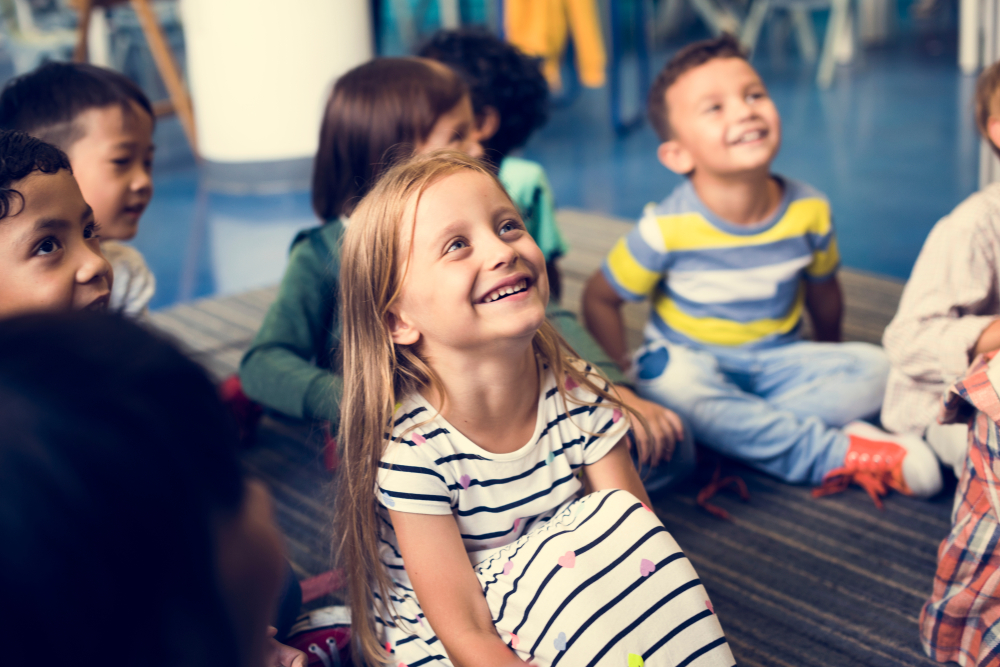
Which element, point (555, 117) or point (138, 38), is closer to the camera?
point (555, 117)

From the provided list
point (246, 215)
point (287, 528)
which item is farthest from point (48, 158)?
point (246, 215)

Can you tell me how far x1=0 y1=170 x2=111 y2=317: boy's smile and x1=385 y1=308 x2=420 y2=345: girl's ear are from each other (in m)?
0.29

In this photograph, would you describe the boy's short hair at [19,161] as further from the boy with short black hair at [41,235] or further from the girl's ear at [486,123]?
the girl's ear at [486,123]

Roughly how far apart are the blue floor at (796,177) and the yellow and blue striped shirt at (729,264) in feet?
2.36

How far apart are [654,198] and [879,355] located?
1536mm

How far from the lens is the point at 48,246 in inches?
34.7

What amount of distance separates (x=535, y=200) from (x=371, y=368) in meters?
0.77

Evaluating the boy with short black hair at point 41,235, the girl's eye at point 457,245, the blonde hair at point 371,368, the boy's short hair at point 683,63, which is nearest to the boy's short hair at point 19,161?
the boy with short black hair at point 41,235

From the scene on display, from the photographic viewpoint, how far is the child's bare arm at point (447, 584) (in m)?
0.79

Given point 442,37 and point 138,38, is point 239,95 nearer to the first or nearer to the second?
point 442,37

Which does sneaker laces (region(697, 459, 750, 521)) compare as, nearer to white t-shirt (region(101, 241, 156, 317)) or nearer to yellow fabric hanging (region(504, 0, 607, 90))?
white t-shirt (region(101, 241, 156, 317))

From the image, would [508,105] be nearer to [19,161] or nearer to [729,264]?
[729,264]

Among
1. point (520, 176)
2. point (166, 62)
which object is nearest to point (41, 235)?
point (520, 176)

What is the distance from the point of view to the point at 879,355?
1433 mm
